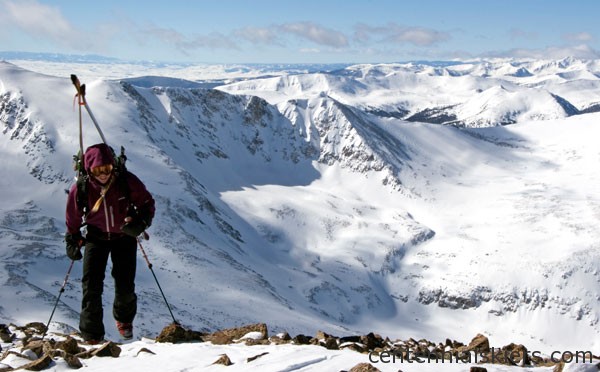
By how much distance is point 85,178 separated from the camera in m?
11.3

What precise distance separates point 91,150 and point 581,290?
14153 cm

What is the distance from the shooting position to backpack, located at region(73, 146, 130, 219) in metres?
11.3

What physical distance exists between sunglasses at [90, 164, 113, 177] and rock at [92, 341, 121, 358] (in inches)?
143

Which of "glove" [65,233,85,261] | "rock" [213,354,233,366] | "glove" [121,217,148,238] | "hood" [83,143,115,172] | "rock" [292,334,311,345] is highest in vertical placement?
"hood" [83,143,115,172]

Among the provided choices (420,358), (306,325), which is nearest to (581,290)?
(306,325)

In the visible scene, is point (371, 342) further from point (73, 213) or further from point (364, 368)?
point (73, 213)

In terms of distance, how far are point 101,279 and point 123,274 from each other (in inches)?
19.6

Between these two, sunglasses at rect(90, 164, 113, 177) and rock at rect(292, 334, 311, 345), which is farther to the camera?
rock at rect(292, 334, 311, 345)

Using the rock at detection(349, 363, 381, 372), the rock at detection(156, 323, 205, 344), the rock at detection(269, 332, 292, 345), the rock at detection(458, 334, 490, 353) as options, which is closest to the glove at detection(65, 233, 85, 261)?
the rock at detection(156, 323, 205, 344)

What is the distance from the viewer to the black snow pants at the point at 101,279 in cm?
1190

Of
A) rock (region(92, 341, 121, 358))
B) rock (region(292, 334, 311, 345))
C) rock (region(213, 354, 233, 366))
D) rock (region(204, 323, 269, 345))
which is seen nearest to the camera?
rock (region(213, 354, 233, 366))

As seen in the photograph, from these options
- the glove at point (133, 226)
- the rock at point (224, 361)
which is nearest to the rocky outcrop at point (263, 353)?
the rock at point (224, 361)

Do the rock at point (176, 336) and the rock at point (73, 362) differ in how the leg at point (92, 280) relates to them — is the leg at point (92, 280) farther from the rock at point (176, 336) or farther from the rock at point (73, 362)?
the rock at point (73, 362)

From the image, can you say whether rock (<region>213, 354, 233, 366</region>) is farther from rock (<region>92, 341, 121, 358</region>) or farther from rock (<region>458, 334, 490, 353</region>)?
rock (<region>458, 334, 490, 353</region>)
